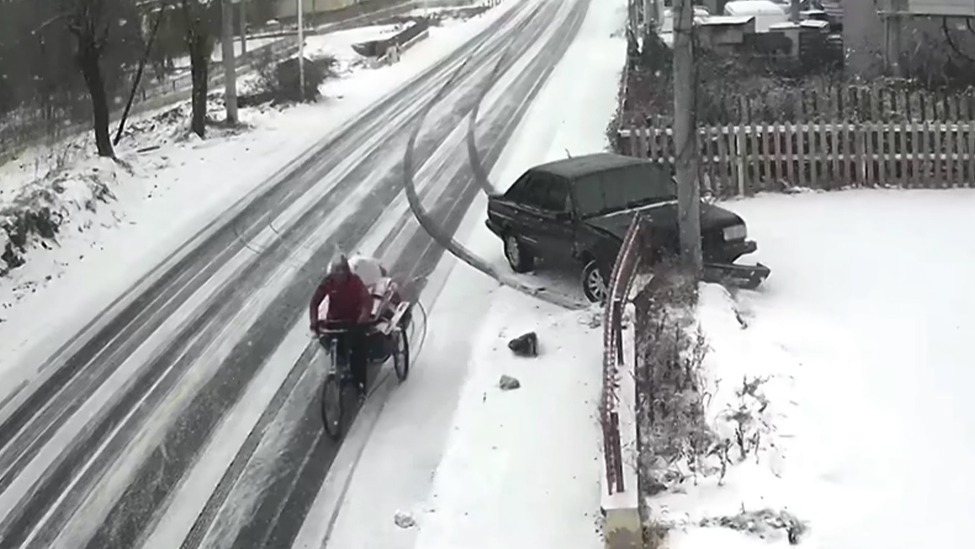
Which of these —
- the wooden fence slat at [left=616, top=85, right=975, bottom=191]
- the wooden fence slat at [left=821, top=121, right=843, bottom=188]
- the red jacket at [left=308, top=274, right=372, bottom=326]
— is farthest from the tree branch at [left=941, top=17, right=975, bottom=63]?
the red jacket at [left=308, top=274, right=372, bottom=326]

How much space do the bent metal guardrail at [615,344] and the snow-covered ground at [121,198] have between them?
6.93 meters

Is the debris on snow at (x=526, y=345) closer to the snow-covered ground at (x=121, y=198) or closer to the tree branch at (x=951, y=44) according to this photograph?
the snow-covered ground at (x=121, y=198)

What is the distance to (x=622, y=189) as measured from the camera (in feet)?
49.8

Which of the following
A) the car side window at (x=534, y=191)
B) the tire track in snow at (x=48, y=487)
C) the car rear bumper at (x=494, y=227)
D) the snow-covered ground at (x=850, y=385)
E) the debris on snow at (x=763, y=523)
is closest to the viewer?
the debris on snow at (x=763, y=523)

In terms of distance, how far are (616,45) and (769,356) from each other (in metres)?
33.8

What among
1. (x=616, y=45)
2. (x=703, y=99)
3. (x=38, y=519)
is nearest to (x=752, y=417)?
(x=38, y=519)

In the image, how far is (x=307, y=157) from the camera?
25.8 meters

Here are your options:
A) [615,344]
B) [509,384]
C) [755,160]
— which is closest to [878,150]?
[755,160]

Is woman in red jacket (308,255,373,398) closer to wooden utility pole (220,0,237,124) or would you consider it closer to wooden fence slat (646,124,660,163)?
wooden fence slat (646,124,660,163)

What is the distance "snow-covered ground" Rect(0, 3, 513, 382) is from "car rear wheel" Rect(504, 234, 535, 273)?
209 inches

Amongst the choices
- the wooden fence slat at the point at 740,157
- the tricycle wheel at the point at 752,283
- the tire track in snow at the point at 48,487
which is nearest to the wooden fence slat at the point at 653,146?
the wooden fence slat at the point at 740,157

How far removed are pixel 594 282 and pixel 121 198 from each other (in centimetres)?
1055

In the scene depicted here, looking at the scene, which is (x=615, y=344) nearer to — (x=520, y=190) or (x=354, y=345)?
(x=354, y=345)

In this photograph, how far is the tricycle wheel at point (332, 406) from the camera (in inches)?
432
